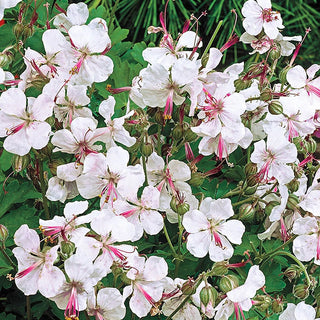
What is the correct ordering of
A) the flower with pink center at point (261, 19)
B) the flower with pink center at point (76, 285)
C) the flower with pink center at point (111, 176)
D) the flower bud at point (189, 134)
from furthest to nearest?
the flower with pink center at point (261, 19) < the flower bud at point (189, 134) < the flower with pink center at point (111, 176) < the flower with pink center at point (76, 285)

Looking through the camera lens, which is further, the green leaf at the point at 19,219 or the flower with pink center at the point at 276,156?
the green leaf at the point at 19,219

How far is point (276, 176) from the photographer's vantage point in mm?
1128

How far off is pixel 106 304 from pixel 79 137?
28 centimetres

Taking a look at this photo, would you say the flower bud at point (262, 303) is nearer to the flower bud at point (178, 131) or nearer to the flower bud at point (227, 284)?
the flower bud at point (227, 284)

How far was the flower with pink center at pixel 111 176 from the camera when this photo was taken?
1011 mm

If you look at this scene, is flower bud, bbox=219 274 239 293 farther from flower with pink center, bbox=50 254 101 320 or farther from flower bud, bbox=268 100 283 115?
flower bud, bbox=268 100 283 115

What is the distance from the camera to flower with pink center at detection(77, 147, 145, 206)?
3.32ft

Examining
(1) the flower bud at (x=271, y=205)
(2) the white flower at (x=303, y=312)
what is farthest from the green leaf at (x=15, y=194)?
(2) the white flower at (x=303, y=312)

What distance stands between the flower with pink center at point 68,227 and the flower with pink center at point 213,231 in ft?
0.57

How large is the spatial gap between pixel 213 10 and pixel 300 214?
2342 millimetres

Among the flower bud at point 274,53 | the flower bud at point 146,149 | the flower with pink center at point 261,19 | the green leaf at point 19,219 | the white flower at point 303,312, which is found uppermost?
the flower with pink center at point 261,19

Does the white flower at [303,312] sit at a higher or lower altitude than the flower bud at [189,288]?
lower

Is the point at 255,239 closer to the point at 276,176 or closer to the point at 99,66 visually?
the point at 276,176

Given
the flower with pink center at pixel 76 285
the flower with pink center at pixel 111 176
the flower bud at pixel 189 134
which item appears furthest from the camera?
the flower bud at pixel 189 134
